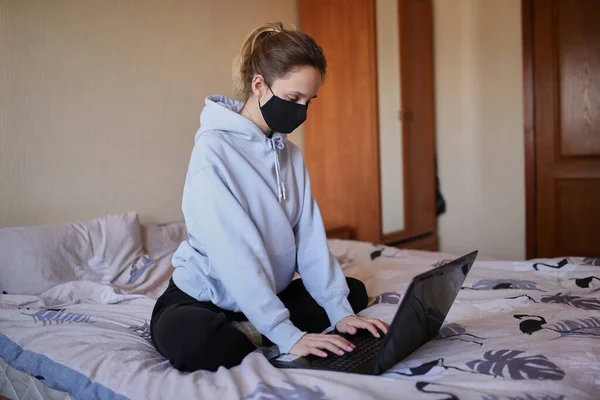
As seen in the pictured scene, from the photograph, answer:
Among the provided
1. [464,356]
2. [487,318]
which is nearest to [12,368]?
[464,356]

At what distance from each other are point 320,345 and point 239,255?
25 centimetres

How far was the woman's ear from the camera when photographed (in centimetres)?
139

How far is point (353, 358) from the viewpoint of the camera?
A: 1.09 m

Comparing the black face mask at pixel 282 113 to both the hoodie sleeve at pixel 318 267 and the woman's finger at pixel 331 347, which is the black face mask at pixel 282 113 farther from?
the woman's finger at pixel 331 347

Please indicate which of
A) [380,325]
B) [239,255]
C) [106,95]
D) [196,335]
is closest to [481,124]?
[106,95]

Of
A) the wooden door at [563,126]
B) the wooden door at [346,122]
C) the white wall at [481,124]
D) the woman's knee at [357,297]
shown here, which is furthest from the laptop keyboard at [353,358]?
the white wall at [481,124]

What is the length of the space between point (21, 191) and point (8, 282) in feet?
1.45

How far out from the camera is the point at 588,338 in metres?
1.19

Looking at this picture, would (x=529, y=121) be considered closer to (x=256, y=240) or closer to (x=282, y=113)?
(x=282, y=113)

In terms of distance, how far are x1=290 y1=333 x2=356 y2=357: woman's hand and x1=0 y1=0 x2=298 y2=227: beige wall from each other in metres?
1.38

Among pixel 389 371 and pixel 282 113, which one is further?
pixel 282 113

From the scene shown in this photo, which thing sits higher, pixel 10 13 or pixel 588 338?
pixel 10 13

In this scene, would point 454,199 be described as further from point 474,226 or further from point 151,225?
point 151,225

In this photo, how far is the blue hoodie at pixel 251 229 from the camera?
47.1 inches
